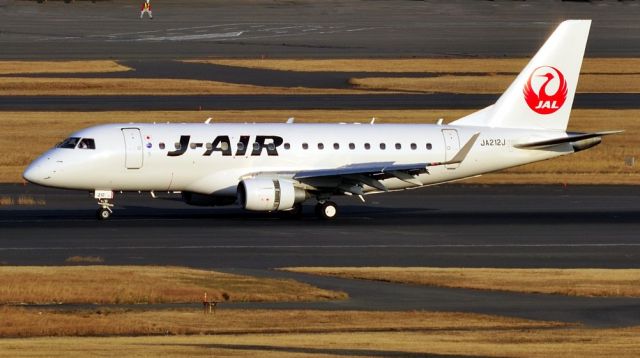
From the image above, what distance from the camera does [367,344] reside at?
2908cm

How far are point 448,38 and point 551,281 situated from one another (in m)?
100

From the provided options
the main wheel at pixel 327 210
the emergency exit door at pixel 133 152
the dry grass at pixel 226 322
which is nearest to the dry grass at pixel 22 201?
the emergency exit door at pixel 133 152

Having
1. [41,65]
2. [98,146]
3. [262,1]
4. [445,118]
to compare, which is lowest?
[98,146]

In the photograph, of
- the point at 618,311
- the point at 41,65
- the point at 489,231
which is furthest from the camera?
the point at 41,65

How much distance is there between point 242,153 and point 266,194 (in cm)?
256

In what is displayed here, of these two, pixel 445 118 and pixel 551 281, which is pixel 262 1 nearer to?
pixel 445 118

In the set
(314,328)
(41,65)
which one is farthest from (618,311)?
(41,65)

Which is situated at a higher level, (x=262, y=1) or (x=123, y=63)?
(x=262, y=1)

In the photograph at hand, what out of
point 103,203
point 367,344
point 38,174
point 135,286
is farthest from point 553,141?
point 367,344

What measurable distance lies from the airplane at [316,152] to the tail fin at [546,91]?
4 centimetres

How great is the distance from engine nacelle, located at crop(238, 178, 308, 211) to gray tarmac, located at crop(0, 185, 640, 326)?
32.8 inches

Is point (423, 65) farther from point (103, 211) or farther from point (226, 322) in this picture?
point (226, 322)

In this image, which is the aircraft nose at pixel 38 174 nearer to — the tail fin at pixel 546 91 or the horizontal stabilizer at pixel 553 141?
the tail fin at pixel 546 91

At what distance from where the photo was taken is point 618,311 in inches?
1341
